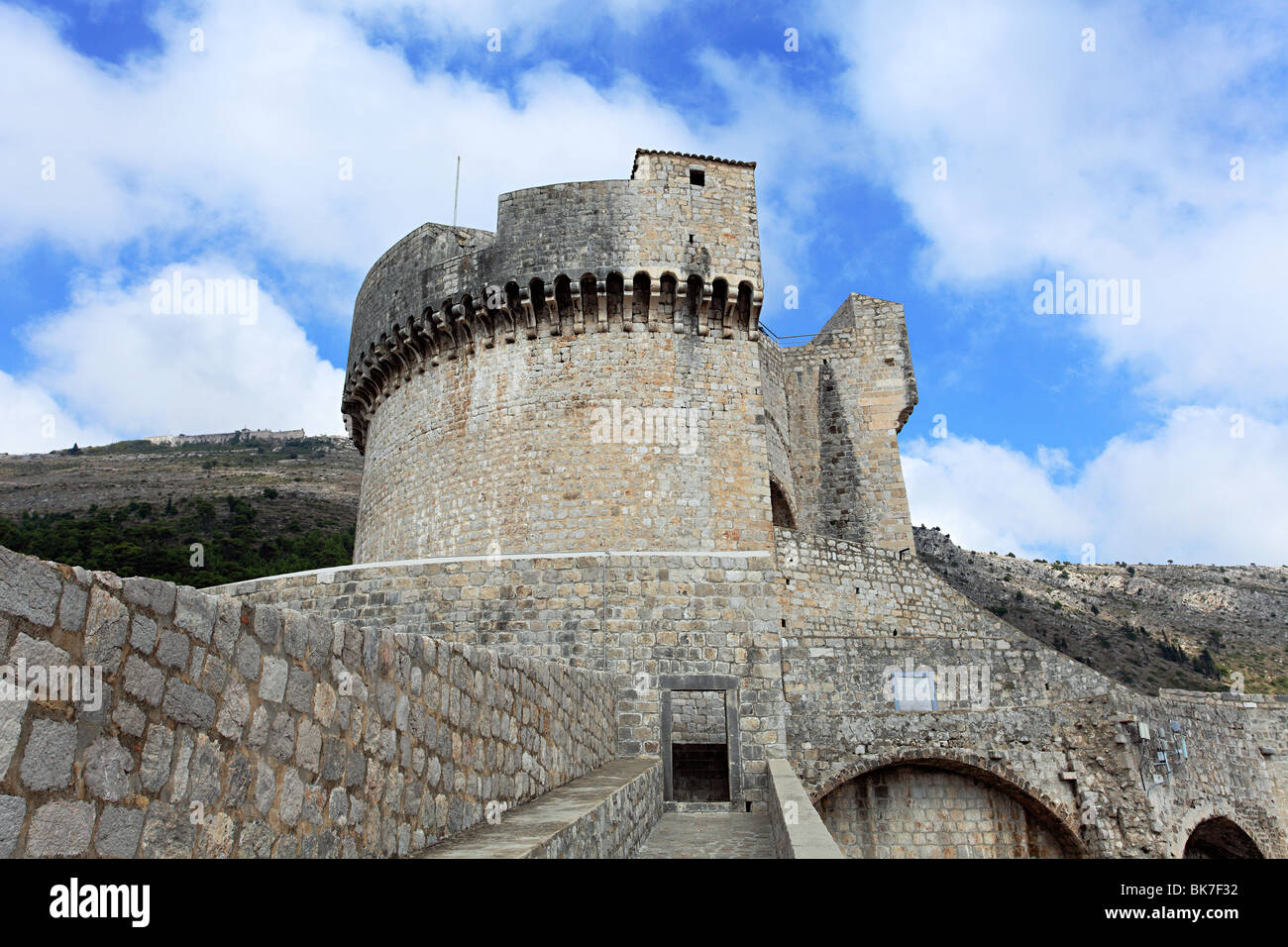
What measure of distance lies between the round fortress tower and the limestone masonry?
0.19ft

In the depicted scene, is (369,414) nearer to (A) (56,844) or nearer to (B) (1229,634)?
(A) (56,844)

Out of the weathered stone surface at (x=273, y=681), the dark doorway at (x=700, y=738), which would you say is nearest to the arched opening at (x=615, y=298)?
the dark doorway at (x=700, y=738)

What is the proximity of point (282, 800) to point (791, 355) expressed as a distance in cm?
1696

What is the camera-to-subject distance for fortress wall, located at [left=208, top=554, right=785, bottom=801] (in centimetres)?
897

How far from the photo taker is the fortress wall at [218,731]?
6.14 feet

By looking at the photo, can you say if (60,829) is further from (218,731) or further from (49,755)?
(218,731)

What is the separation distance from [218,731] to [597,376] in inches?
473

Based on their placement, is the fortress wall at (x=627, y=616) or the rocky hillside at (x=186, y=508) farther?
the rocky hillside at (x=186, y=508)

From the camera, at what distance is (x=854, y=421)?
1797cm

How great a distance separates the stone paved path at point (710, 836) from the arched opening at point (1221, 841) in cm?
851

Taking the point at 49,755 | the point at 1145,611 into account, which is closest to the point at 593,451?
the point at 49,755

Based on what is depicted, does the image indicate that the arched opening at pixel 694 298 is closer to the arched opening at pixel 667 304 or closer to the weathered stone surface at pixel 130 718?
the arched opening at pixel 667 304

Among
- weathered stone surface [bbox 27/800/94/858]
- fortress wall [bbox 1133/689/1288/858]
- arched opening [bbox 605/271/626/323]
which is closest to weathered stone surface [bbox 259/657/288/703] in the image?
weathered stone surface [bbox 27/800/94/858]

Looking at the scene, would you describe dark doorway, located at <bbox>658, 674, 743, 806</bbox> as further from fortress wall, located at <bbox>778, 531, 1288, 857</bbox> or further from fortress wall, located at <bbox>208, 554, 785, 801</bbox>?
fortress wall, located at <bbox>778, 531, 1288, 857</bbox>
